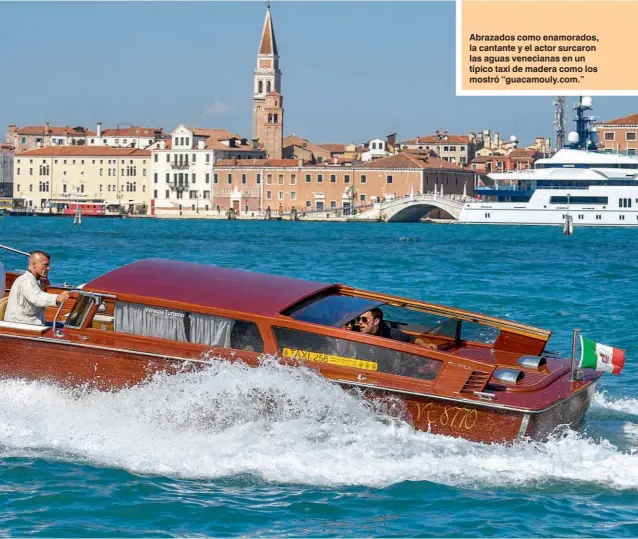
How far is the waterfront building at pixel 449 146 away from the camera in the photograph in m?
132

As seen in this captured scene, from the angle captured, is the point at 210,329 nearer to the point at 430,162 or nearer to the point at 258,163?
the point at 430,162

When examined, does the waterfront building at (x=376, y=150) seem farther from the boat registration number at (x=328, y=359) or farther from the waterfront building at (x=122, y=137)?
the boat registration number at (x=328, y=359)

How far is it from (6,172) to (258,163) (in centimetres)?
4230

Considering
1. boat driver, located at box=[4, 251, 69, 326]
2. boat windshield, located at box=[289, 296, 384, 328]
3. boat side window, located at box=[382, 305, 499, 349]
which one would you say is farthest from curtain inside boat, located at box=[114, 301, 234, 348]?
boat side window, located at box=[382, 305, 499, 349]

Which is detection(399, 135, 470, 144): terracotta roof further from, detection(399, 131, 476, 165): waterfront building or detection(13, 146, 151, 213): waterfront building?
detection(13, 146, 151, 213): waterfront building

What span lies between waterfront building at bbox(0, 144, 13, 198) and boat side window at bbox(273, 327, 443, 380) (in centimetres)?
13090

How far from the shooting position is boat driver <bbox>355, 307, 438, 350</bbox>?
9.79 meters

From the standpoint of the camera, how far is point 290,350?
9.27 metres

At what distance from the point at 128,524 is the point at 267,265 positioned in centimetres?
2798

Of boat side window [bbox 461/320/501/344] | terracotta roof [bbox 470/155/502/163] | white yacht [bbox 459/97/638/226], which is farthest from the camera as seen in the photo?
terracotta roof [bbox 470/155/502/163]

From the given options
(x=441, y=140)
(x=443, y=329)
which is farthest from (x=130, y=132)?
(x=443, y=329)

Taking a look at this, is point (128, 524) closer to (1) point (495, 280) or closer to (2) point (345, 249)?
(1) point (495, 280)

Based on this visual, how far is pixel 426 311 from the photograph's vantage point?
419 inches

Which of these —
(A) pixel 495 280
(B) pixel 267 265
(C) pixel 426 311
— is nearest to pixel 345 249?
(B) pixel 267 265
